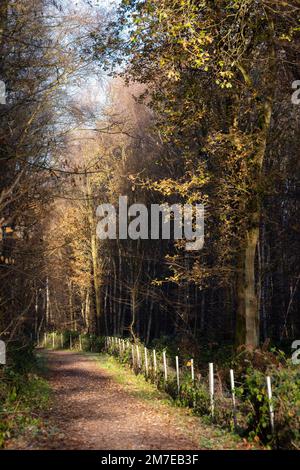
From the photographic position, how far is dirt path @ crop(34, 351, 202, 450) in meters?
8.02

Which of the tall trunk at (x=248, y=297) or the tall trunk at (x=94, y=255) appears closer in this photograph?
the tall trunk at (x=248, y=297)

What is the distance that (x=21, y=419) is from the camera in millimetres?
9219

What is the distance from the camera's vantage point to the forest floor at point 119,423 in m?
7.95

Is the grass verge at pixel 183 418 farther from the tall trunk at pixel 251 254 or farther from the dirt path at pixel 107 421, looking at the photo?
the tall trunk at pixel 251 254

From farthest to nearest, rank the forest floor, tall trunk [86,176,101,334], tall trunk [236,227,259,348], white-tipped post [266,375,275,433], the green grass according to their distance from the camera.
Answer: tall trunk [86,176,101,334] < tall trunk [236,227,259,348] < the green grass < the forest floor < white-tipped post [266,375,275,433]

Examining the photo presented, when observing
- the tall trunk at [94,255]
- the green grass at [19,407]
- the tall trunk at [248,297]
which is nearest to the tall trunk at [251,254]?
the tall trunk at [248,297]

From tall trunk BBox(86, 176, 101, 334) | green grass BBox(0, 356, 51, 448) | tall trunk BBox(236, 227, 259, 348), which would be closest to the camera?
green grass BBox(0, 356, 51, 448)

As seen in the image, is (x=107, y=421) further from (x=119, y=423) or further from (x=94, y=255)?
(x=94, y=255)

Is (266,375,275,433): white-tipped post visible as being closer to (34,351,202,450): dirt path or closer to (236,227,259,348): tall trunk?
(34,351,202,450): dirt path

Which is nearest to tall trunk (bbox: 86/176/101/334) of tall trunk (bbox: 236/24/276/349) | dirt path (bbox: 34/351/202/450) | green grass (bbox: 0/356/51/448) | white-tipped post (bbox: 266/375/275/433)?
dirt path (bbox: 34/351/202/450)

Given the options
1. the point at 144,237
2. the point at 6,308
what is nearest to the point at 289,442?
the point at 6,308
